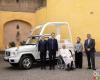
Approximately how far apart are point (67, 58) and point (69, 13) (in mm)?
8101

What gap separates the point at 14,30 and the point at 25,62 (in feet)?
40.1

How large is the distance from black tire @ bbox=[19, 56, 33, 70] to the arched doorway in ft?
38.3

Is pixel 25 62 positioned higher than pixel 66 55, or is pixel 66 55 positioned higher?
pixel 66 55

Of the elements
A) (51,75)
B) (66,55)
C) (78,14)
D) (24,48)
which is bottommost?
(51,75)

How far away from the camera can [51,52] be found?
17.0 meters

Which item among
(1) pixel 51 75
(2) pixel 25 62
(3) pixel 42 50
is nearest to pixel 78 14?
(3) pixel 42 50

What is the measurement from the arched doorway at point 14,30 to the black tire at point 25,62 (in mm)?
11679

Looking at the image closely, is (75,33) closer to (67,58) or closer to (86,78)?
(67,58)

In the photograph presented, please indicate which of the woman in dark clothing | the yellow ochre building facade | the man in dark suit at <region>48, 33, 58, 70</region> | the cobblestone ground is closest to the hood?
the man in dark suit at <region>48, 33, 58, 70</region>

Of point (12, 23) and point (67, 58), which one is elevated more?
point (12, 23)

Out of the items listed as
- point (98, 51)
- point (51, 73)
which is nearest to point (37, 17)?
point (98, 51)

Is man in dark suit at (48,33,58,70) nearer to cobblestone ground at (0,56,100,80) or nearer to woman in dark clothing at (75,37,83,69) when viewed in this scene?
cobblestone ground at (0,56,100,80)

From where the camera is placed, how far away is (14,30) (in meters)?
28.9

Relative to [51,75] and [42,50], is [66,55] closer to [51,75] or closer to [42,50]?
[42,50]
